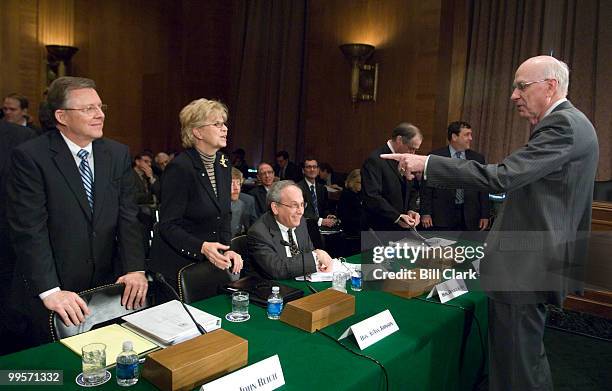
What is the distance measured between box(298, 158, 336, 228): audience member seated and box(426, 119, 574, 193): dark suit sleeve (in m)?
3.33

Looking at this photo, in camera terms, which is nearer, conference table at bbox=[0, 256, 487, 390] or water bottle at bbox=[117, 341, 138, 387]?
water bottle at bbox=[117, 341, 138, 387]

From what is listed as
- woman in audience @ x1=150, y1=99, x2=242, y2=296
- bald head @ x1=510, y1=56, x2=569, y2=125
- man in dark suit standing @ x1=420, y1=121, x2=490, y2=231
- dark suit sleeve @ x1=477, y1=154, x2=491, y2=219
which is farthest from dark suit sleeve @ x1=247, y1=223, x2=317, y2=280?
dark suit sleeve @ x1=477, y1=154, x2=491, y2=219

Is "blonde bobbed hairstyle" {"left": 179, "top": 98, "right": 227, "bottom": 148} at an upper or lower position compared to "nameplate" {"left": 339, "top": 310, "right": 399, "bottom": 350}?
upper

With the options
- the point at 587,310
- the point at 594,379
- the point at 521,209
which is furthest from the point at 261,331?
the point at 587,310

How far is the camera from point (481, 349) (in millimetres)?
2541

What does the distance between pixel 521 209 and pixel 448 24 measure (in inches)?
214

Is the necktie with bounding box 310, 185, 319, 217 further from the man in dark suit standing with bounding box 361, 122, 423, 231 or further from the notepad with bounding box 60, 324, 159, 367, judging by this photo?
the notepad with bounding box 60, 324, 159, 367

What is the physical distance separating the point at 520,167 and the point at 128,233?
5.61ft

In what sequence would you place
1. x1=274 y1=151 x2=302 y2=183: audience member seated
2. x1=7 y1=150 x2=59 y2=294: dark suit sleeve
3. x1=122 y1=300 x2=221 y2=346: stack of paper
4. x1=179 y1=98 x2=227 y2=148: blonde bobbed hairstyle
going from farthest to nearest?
x1=274 y1=151 x2=302 y2=183: audience member seated < x1=179 y1=98 x2=227 y2=148: blonde bobbed hairstyle < x1=7 y1=150 x2=59 y2=294: dark suit sleeve < x1=122 y1=300 x2=221 y2=346: stack of paper

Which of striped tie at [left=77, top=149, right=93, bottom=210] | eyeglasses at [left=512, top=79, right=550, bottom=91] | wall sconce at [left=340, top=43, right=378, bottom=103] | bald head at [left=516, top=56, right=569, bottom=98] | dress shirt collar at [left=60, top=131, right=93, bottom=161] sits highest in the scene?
wall sconce at [left=340, top=43, right=378, bottom=103]

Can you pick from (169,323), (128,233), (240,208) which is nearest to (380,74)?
(240,208)

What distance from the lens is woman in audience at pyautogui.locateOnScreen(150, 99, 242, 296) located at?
8.72 feet

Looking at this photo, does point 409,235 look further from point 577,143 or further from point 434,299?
point 577,143

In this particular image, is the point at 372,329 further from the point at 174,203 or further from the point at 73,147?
the point at 73,147
